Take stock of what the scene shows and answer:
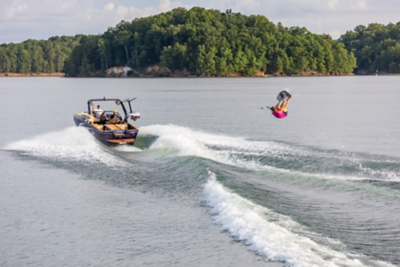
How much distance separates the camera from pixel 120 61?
159 meters

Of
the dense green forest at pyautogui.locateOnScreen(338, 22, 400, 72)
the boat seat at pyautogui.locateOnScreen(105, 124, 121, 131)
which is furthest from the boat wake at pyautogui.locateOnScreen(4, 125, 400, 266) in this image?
the dense green forest at pyautogui.locateOnScreen(338, 22, 400, 72)

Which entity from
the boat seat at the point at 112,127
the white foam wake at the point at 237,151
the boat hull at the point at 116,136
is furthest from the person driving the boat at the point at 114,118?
the white foam wake at the point at 237,151

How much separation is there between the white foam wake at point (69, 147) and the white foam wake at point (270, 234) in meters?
8.18

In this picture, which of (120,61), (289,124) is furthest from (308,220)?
(120,61)

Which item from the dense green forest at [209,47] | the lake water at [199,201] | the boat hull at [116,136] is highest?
the dense green forest at [209,47]

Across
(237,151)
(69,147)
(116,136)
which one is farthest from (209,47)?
(237,151)

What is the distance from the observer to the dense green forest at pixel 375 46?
533ft

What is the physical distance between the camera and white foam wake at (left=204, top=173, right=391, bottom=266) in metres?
9.98

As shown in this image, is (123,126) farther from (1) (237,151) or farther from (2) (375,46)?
(2) (375,46)

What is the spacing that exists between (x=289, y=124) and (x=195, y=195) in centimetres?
2081

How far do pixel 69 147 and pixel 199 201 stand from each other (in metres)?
10.8

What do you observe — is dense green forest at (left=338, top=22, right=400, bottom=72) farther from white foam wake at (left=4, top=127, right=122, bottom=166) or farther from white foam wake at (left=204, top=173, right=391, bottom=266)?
white foam wake at (left=204, top=173, right=391, bottom=266)

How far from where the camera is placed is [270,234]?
11.3 metres

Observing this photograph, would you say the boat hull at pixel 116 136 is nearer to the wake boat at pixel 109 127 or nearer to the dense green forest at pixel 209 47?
the wake boat at pixel 109 127
